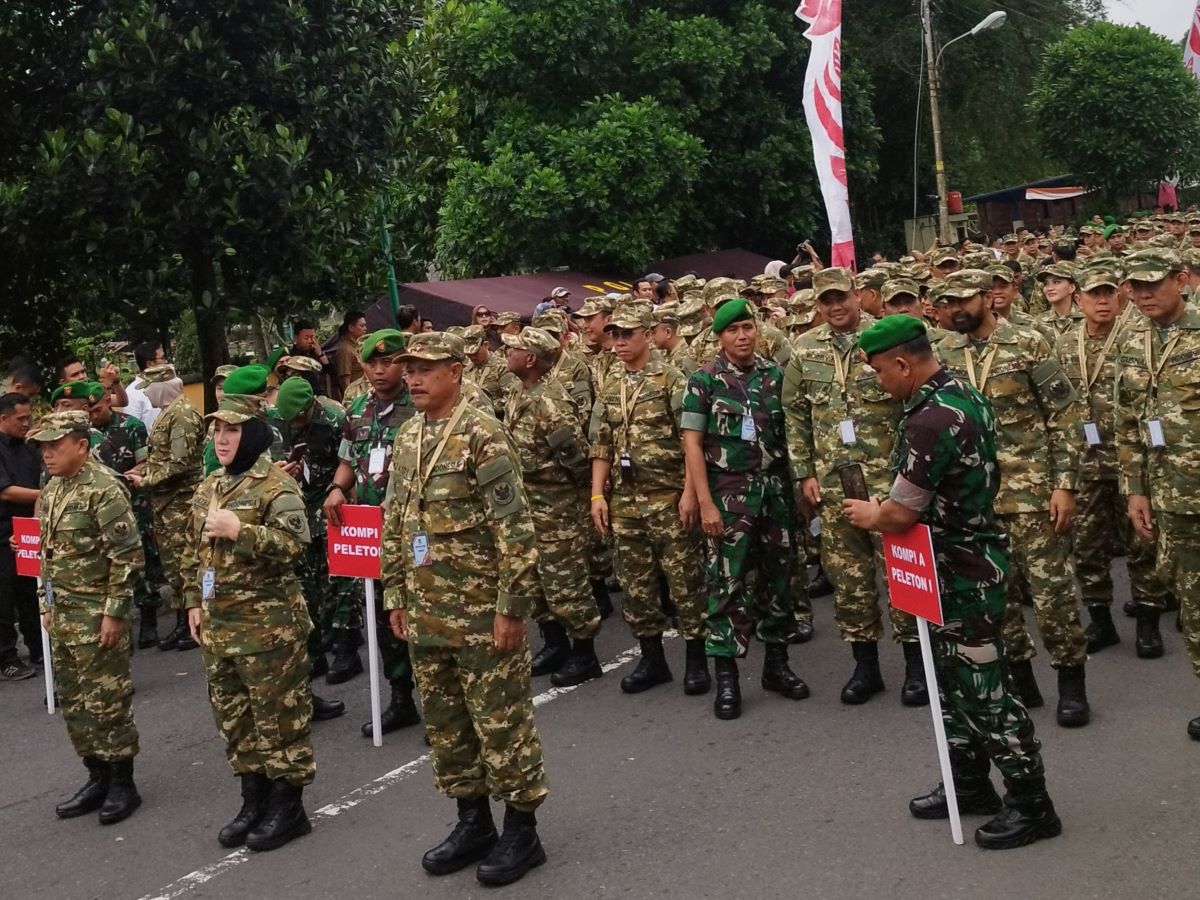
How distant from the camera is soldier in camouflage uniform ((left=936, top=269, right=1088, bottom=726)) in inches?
253

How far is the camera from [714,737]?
6852 mm

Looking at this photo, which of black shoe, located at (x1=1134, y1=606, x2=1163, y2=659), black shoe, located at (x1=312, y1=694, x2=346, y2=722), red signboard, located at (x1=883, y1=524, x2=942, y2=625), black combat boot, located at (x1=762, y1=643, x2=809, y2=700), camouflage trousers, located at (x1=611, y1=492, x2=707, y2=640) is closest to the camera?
red signboard, located at (x1=883, y1=524, x2=942, y2=625)

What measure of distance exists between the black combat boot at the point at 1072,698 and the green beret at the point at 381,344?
3884mm

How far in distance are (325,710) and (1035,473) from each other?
4.38 metres

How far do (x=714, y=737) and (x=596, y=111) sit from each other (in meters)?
16.7

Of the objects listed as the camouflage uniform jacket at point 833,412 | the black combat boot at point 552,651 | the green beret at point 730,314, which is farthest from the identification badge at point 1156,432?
the black combat boot at point 552,651

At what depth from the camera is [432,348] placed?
5.40m

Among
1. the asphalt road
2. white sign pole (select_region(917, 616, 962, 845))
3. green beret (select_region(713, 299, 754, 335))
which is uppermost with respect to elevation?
green beret (select_region(713, 299, 754, 335))

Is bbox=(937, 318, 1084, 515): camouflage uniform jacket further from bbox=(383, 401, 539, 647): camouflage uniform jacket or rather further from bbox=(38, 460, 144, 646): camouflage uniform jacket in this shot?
bbox=(38, 460, 144, 646): camouflage uniform jacket

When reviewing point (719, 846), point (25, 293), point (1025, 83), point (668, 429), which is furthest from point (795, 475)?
point (1025, 83)

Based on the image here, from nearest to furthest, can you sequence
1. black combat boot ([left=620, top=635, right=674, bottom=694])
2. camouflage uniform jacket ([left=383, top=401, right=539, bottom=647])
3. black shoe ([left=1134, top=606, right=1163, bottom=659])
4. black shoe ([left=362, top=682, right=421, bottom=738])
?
camouflage uniform jacket ([left=383, top=401, right=539, bottom=647])
black shoe ([left=1134, top=606, right=1163, bottom=659])
black shoe ([left=362, top=682, right=421, bottom=738])
black combat boot ([left=620, top=635, right=674, bottom=694])

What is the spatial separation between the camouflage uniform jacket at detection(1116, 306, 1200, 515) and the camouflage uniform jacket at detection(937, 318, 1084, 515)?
32 cm

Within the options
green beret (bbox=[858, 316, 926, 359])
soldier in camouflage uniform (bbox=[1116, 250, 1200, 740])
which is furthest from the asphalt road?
green beret (bbox=[858, 316, 926, 359])

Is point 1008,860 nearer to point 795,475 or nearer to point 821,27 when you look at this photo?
point 795,475
